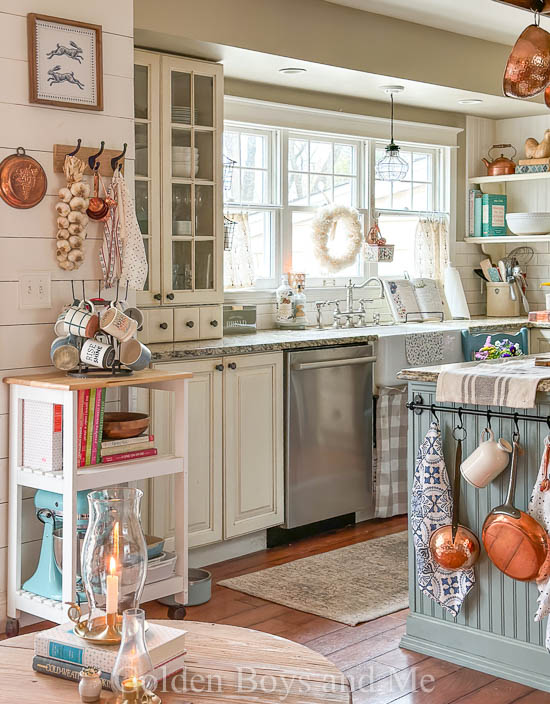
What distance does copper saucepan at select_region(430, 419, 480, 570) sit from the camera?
3.06m

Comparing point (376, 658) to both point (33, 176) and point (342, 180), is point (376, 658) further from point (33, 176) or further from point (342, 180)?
point (342, 180)

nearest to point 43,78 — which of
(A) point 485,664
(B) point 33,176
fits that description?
(B) point 33,176

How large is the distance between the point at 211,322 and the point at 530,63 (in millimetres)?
2569

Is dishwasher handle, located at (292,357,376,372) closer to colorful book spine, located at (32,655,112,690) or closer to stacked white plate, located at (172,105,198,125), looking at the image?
stacked white plate, located at (172,105,198,125)

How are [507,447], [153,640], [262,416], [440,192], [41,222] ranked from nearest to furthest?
[153,640] → [507,447] → [41,222] → [262,416] → [440,192]

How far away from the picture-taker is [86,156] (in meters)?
3.59

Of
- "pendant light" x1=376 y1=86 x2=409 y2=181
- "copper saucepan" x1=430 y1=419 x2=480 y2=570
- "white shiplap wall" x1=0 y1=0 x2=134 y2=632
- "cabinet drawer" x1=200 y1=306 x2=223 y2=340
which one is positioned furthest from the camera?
"pendant light" x1=376 y1=86 x2=409 y2=181

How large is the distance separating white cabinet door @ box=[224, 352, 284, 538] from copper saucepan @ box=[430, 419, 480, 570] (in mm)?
1444

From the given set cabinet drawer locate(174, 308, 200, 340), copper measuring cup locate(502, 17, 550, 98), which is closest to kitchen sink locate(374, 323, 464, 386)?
cabinet drawer locate(174, 308, 200, 340)

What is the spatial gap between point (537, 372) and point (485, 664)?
97 cm

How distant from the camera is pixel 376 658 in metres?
3.27

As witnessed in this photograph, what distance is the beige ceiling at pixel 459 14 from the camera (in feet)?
16.4

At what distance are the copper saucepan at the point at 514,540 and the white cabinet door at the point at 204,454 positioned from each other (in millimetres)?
1607

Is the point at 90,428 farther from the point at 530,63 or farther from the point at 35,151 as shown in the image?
the point at 530,63
